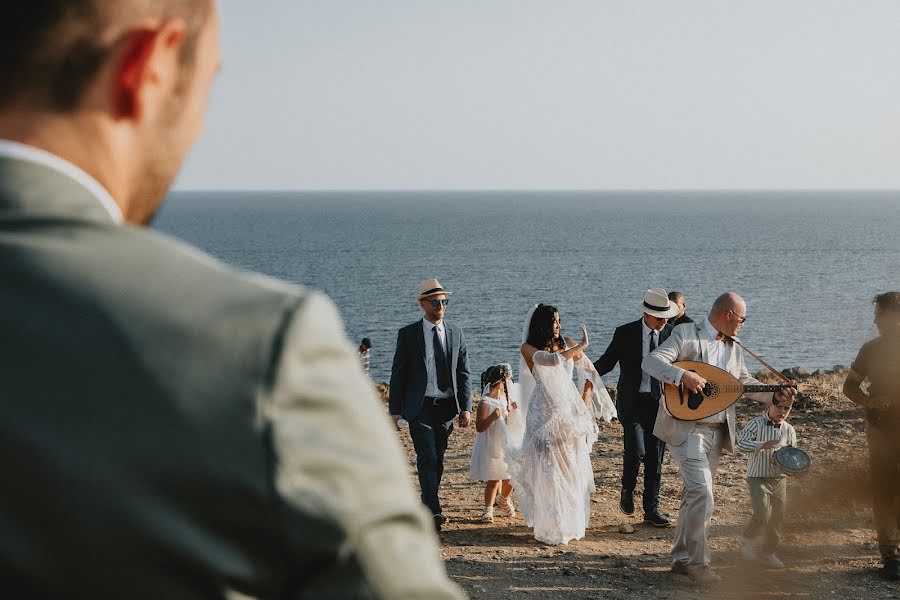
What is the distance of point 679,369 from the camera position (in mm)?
7555

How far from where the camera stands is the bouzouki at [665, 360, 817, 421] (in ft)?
24.9

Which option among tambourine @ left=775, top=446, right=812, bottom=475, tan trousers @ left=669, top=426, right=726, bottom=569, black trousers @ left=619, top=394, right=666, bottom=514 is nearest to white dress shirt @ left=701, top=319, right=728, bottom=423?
tan trousers @ left=669, top=426, right=726, bottom=569

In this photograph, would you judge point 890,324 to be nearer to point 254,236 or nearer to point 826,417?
point 826,417

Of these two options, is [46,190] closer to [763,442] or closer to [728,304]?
[728,304]

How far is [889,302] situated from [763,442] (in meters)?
1.51

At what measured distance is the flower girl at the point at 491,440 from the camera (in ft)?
30.9

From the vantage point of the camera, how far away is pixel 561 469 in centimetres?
893

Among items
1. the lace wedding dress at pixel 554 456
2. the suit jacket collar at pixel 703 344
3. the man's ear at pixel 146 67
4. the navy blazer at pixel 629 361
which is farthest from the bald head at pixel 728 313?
the man's ear at pixel 146 67

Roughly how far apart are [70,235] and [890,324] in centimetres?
783

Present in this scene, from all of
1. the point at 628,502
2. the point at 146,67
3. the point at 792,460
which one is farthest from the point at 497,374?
the point at 146,67

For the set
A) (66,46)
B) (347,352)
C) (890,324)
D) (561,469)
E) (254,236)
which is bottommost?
(561,469)

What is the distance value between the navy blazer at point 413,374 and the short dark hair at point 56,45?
8403mm

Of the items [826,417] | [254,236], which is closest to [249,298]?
[826,417]

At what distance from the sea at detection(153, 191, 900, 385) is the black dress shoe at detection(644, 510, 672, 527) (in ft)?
8.08
